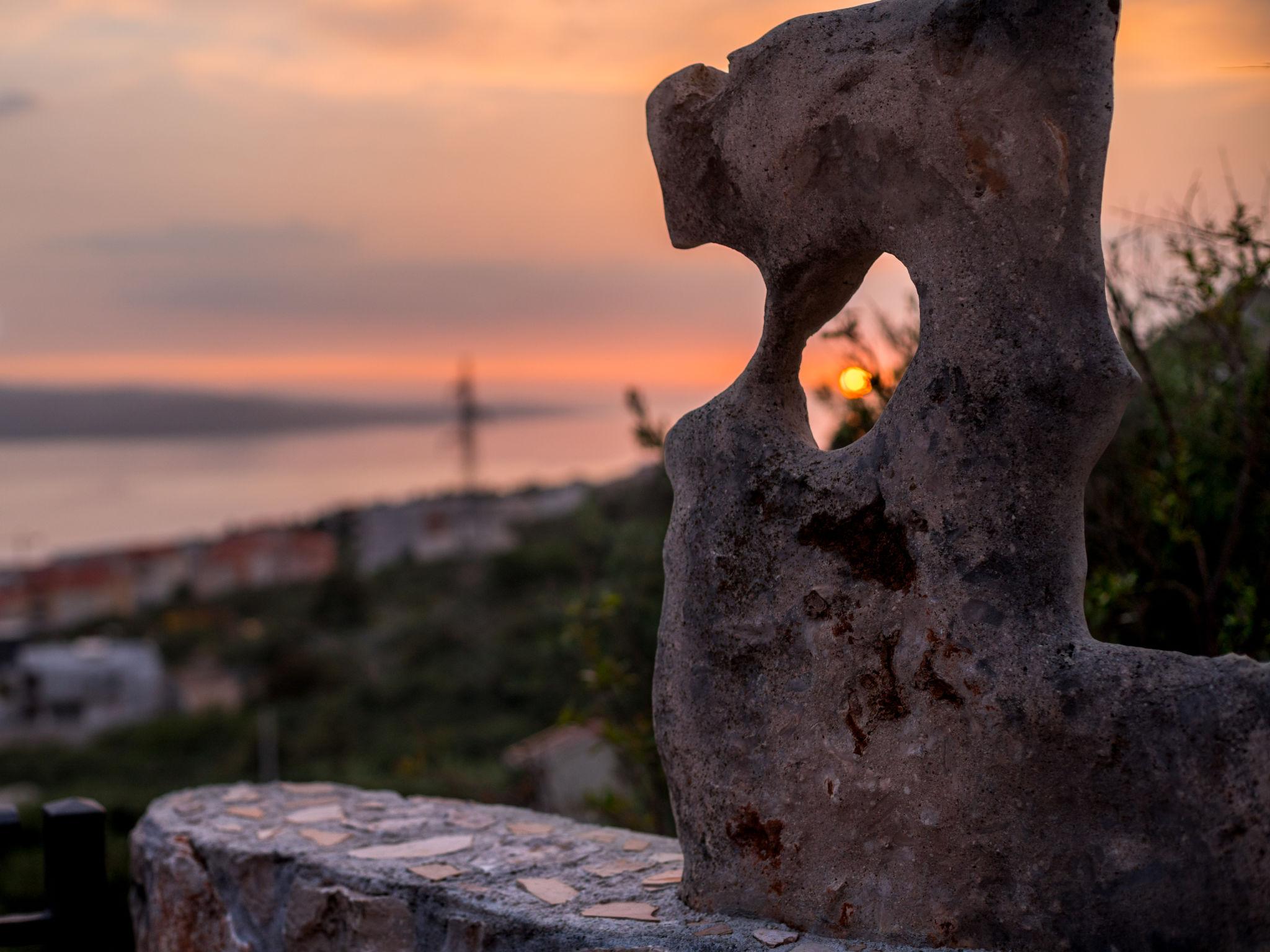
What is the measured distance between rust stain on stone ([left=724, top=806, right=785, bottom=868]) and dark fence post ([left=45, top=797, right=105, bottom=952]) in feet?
8.05

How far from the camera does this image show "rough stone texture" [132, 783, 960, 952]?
3.05m

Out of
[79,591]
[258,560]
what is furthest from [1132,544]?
[79,591]

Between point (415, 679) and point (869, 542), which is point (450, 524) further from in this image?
point (869, 542)

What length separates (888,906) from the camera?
285cm

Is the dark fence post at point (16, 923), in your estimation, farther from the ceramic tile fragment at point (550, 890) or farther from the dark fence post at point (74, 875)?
the ceramic tile fragment at point (550, 890)

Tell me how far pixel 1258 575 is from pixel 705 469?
2610mm

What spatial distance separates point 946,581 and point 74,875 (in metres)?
3.26

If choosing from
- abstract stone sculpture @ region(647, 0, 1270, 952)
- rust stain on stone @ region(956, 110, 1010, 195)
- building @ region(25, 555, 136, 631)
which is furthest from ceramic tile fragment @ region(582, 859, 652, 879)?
building @ region(25, 555, 136, 631)

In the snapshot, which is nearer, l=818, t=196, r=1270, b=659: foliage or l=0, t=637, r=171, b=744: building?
l=818, t=196, r=1270, b=659: foliage

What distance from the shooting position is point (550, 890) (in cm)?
332

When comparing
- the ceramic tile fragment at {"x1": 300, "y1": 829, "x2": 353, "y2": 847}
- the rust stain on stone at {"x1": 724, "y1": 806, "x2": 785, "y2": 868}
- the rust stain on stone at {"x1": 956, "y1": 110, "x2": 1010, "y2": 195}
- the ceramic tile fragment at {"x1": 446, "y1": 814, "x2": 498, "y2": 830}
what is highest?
the rust stain on stone at {"x1": 956, "y1": 110, "x2": 1010, "y2": 195}

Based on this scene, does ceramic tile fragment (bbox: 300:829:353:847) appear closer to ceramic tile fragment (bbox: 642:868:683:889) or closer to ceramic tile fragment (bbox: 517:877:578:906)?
ceramic tile fragment (bbox: 517:877:578:906)

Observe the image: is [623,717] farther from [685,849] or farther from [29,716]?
[29,716]

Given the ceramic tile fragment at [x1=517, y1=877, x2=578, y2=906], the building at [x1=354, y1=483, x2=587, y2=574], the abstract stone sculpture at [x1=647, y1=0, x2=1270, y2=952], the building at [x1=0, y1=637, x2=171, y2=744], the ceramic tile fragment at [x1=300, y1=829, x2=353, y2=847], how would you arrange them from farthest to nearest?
the building at [x1=354, y1=483, x2=587, y2=574], the building at [x1=0, y1=637, x2=171, y2=744], the ceramic tile fragment at [x1=300, y1=829, x2=353, y2=847], the ceramic tile fragment at [x1=517, y1=877, x2=578, y2=906], the abstract stone sculpture at [x1=647, y1=0, x2=1270, y2=952]
